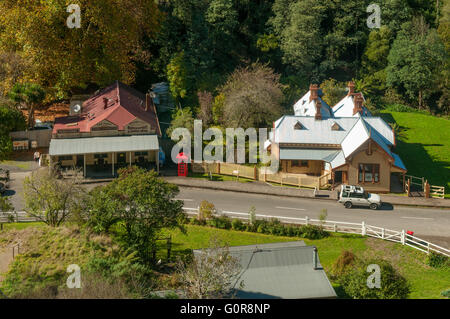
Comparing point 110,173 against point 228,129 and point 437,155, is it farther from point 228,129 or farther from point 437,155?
point 437,155

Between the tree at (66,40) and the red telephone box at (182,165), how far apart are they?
58.0 ft

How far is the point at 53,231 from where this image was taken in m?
38.0

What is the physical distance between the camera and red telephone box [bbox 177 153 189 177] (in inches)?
2176

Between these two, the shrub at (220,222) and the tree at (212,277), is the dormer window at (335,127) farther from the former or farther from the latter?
the tree at (212,277)

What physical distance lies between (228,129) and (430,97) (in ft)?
132

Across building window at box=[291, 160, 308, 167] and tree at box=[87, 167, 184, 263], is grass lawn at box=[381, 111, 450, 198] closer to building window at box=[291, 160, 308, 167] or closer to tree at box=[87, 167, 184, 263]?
building window at box=[291, 160, 308, 167]

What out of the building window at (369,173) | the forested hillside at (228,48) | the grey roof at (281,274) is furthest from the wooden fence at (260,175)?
the grey roof at (281,274)

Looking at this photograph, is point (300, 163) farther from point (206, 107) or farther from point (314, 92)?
point (206, 107)

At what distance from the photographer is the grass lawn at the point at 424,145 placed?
59653 mm

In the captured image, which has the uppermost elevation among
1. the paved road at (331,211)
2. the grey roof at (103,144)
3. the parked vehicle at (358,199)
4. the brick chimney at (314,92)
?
the brick chimney at (314,92)

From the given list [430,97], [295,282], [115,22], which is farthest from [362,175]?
[430,97]

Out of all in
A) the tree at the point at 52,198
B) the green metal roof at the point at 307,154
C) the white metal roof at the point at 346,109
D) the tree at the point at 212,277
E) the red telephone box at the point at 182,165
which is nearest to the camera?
the tree at the point at 212,277

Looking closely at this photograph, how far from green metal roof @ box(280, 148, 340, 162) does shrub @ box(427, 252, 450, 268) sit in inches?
674

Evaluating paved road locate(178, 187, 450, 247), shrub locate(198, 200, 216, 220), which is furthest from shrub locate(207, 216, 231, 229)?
paved road locate(178, 187, 450, 247)
